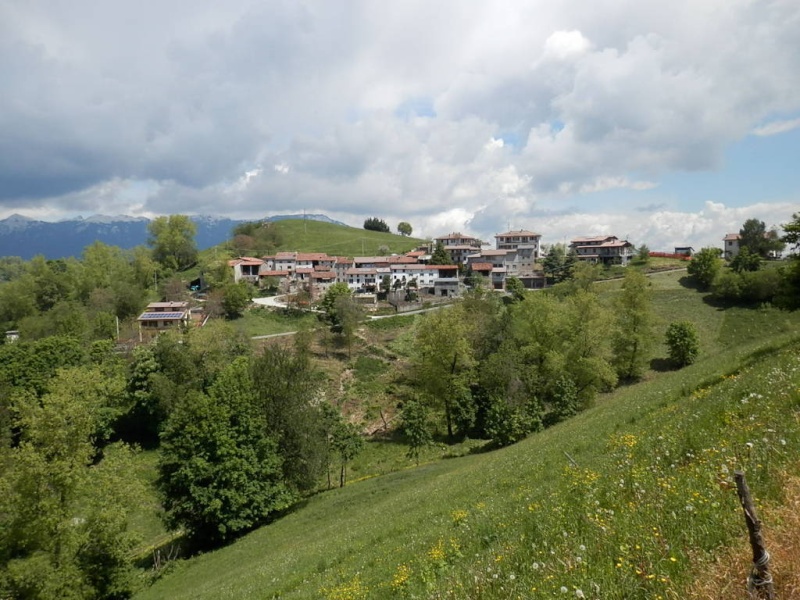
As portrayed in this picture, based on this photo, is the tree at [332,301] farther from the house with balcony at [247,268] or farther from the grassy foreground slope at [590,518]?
the grassy foreground slope at [590,518]

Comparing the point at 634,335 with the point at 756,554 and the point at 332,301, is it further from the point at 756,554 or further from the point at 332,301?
the point at 756,554

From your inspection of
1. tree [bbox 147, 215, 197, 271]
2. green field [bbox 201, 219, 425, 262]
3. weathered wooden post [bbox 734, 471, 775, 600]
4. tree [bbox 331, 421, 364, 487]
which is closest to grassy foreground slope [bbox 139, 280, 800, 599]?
weathered wooden post [bbox 734, 471, 775, 600]

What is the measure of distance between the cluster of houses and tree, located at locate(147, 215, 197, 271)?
107 ft

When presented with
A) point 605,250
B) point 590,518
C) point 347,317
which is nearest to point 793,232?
point 590,518

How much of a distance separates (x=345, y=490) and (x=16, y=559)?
20352 millimetres

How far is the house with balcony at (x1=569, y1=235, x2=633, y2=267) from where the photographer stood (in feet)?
436

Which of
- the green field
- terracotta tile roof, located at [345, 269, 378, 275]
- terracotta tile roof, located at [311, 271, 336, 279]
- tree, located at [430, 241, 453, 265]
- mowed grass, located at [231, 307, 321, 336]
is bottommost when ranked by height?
mowed grass, located at [231, 307, 321, 336]

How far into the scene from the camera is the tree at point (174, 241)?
469 feet

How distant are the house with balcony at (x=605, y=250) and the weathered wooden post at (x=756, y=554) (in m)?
138

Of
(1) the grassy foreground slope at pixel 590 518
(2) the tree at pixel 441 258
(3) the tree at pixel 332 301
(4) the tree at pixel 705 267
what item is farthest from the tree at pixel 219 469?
(2) the tree at pixel 441 258

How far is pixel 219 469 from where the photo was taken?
30703mm

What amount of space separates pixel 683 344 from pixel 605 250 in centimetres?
8201

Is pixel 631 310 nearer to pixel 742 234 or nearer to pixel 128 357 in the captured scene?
pixel 128 357

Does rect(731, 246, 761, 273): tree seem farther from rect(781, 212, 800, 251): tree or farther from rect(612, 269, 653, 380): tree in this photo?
rect(781, 212, 800, 251): tree
